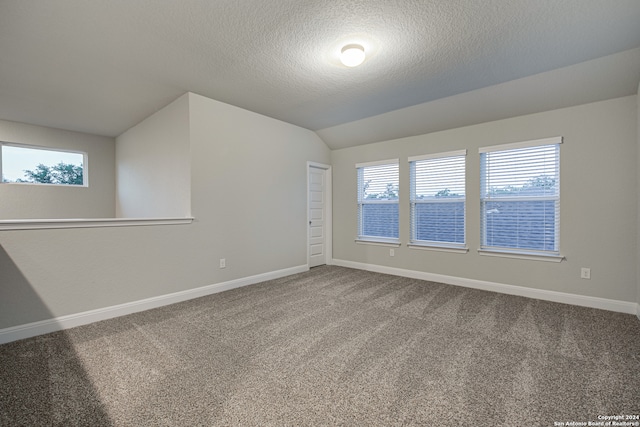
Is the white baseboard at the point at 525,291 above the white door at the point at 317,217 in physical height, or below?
below

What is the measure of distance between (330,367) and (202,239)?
2.53 meters

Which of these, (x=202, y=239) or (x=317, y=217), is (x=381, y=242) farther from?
(x=202, y=239)

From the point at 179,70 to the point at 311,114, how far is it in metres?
1.99

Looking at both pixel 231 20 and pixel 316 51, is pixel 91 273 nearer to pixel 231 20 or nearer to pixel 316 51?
pixel 231 20

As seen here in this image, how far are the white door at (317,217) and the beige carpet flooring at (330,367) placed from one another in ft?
7.42

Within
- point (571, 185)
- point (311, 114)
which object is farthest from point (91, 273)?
point (571, 185)

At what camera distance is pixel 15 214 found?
4.75 metres

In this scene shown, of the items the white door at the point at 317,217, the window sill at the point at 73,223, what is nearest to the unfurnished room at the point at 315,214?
the window sill at the point at 73,223

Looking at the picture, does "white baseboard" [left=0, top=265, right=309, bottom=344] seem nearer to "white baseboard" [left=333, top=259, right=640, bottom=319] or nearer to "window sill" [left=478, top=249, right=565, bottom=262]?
"white baseboard" [left=333, top=259, right=640, bottom=319]

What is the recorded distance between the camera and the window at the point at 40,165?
188 inches

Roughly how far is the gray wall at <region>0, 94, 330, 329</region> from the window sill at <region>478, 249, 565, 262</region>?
295 cm

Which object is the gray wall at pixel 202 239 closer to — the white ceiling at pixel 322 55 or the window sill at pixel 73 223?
the window sill at pixel 73 223

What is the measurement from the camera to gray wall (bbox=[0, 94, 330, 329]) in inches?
104

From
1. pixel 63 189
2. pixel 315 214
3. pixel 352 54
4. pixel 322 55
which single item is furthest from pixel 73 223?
pixel 315 214
